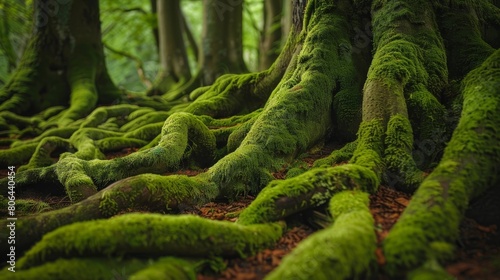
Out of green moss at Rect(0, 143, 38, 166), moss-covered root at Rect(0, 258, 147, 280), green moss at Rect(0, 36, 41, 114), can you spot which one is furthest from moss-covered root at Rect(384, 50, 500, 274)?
green moss at Rect(0, 36, 41, 114)

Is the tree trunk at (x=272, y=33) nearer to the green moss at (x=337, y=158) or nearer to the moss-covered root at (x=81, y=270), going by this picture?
the green moss at (x=337, y=158)

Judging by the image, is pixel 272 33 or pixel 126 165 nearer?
pixel 126 165

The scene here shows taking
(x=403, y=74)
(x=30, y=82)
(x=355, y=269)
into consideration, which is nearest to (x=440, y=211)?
(x=355, y=269)

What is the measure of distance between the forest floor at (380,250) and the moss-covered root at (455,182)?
18 centimetres

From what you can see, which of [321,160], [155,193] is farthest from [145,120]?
[321,160]

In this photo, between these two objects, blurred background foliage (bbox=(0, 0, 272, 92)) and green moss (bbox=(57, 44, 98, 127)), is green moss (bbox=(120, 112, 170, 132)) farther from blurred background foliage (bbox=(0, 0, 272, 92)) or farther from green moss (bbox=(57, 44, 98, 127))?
blurred background foliage (bbox=(0, 0, 272, 92))

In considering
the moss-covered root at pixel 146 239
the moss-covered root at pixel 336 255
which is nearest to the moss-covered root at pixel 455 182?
the moss-covered root at pixel 336 255

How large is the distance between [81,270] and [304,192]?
178cm

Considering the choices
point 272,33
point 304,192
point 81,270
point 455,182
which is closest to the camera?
point 81,270

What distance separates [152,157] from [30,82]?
663cm

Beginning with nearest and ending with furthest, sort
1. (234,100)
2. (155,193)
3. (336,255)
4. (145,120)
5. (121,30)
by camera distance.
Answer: (336,255), (155,193), (234,100), (145,120), (121,30)

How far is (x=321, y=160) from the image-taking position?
4016mm

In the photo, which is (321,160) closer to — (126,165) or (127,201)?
(127,201)

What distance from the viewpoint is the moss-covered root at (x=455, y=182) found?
7.14ft
